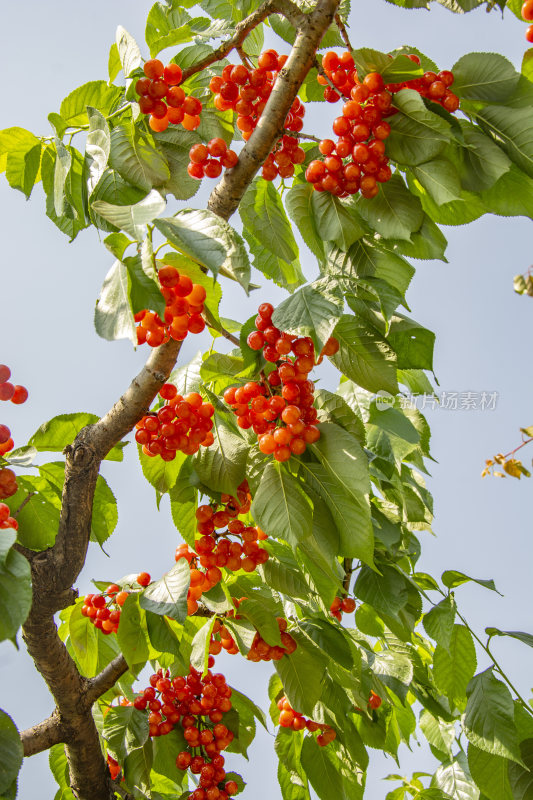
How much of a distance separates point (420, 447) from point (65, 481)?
1091 millimetres

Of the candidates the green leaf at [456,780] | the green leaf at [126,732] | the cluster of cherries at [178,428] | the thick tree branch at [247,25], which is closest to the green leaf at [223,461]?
the cluster of cherries at [178,428]

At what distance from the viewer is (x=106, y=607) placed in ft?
5.79

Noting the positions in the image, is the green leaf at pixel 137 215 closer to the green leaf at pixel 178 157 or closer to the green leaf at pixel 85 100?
the green leaf at pixel 178 157

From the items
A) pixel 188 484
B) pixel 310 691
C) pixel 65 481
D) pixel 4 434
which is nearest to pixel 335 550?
pixel 188 484

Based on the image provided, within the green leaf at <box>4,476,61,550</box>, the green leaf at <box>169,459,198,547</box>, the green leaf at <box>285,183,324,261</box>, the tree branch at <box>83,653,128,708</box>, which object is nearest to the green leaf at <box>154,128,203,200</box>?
the green leaf at <box>285,183,324,261</box>

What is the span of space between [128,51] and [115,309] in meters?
0.69

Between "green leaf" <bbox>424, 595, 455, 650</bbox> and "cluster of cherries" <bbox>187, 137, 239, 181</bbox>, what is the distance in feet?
3.99

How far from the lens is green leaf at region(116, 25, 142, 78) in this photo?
1346 millimetres

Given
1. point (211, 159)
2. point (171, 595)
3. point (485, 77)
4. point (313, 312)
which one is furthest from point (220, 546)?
point (485, 77)

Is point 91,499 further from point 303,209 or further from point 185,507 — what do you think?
point 303,209

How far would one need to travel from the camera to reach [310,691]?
5.17 feet

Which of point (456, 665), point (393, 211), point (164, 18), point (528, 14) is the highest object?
point (164, 18)

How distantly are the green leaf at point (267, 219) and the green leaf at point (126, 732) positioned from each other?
134 cm

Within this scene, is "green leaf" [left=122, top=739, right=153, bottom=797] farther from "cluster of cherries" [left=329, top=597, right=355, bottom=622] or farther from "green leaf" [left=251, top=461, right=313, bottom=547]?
"green leaf" [left=251, top=461, right=313, bottom=547]
